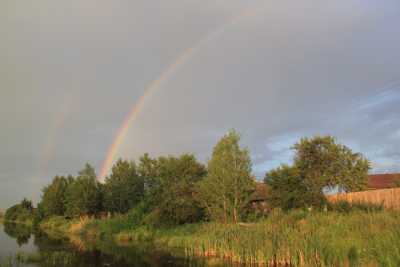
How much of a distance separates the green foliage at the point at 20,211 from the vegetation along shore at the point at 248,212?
6102cm

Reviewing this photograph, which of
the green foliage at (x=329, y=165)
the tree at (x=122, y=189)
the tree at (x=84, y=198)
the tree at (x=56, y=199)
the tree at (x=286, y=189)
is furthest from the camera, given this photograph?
the tree at (x=56, y=199)

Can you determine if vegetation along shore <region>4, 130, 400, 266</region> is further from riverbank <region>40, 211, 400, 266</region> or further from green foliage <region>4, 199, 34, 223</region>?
green foliage <region>4, 199, 34, 223</region>

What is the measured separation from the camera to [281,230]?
66.8 feet

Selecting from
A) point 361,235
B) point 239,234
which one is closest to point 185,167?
point 239,234

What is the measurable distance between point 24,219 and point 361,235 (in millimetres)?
115710

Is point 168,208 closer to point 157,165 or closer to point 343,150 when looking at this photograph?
point 343,150

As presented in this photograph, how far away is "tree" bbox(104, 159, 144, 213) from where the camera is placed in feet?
189

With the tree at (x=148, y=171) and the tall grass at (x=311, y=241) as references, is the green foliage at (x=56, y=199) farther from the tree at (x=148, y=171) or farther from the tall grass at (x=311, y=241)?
the tall grass at (x=311, y=241)

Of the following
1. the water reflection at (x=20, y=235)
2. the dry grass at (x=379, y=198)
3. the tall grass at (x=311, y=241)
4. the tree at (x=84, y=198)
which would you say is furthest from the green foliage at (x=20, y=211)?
the dry grass at (x=379, y=198)

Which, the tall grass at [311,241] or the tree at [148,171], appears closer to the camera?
the tall grass at [311,241]

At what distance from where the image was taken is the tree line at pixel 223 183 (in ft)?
103

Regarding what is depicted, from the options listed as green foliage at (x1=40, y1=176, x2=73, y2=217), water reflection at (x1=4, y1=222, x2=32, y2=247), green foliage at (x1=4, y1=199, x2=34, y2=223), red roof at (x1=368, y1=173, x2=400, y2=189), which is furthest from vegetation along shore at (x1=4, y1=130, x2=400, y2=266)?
green foliage at (x1=4, y1=199, x2=34, y2=223)

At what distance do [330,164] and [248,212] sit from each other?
13.1 meters

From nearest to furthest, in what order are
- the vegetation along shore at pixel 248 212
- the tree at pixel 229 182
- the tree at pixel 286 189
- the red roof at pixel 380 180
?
the vegetation along shore at pixel 248 212 < the tree at pixel 286 189 < the tree at pixel 229 182 < the red roof at pixel 380 180
